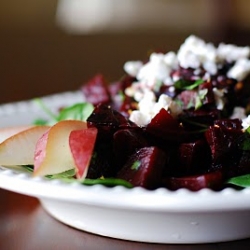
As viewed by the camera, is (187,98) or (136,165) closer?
(136,165)

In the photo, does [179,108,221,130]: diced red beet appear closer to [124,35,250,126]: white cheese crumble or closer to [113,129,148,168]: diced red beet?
[124,35,250,126]: white cheese crumble

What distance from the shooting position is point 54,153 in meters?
1.06

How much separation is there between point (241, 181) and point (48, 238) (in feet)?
1.03

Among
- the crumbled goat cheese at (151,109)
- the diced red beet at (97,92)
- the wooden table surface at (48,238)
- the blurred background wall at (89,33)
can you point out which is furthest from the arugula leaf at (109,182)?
the blurred background wall at (89,33)

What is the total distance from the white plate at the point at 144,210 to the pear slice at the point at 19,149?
0.17ft

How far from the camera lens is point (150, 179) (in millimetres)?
1017

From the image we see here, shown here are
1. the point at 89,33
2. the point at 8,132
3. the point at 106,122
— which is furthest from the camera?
the point at 89,33

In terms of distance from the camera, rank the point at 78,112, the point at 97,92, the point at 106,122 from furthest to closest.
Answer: the point at 97,92
the point at 78,112
the point at 106,122

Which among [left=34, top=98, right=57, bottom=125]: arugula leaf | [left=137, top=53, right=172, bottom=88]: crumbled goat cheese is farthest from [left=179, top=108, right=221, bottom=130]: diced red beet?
[left=34, top=98, right=57, bottom=125]: arugula leaf

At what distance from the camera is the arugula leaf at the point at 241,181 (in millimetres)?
1038

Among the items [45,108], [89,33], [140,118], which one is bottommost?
[89,33]

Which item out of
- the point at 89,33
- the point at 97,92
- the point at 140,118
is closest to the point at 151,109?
the point at 140,118

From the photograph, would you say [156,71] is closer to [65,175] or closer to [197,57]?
[197,57]

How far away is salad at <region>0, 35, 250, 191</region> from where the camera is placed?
1030 mm
